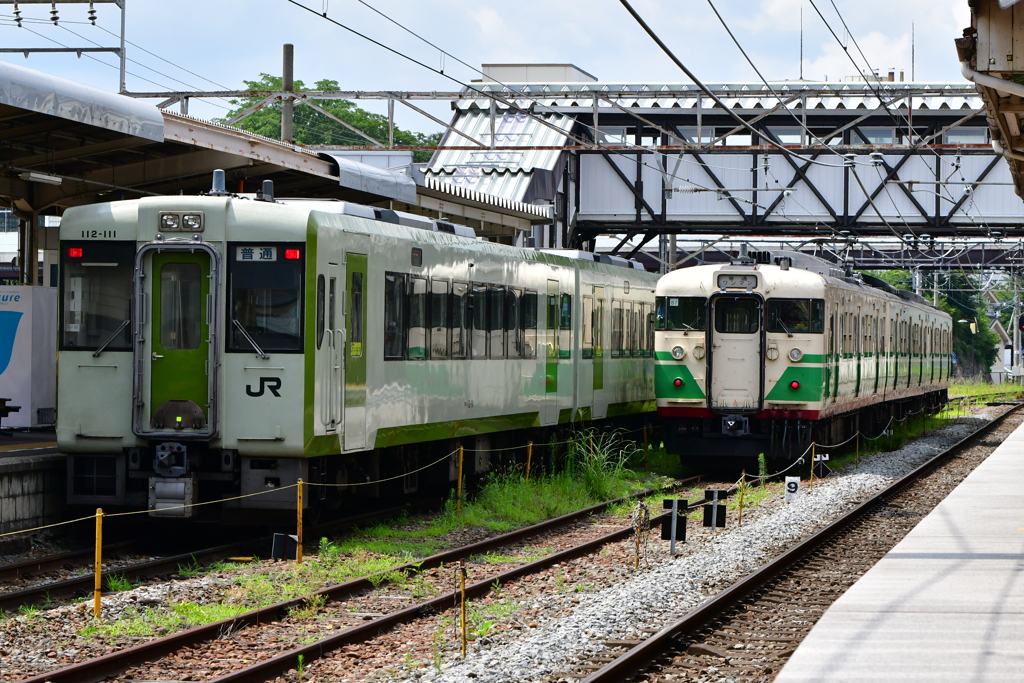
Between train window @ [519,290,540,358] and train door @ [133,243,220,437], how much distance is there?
575cm

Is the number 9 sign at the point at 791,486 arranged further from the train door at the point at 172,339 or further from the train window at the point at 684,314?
the train door at the point at 172,339

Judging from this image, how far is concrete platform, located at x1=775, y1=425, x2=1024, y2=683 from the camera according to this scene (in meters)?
7.53

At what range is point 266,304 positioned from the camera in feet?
40.0

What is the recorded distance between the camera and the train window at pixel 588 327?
2006 centimetres

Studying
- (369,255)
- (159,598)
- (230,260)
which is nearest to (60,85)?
(230,260)

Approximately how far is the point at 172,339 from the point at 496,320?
502 cm

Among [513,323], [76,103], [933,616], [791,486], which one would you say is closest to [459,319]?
[513,323]

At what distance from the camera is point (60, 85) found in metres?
12.4

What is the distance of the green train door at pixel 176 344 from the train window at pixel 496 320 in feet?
15.0

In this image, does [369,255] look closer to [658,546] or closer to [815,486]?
[658,546]

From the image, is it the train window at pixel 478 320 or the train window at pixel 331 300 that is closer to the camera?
the train window at pixel 331 300

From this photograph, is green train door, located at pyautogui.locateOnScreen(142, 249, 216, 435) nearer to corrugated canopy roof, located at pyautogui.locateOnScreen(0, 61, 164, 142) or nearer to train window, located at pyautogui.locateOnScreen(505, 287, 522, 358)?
corrugated canopy roof, located at pyautogui.locateOnScreen(0, 61, 164, 142)

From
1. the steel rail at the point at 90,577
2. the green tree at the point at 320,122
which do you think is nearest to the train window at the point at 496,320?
the steel rail at the point at 90,577

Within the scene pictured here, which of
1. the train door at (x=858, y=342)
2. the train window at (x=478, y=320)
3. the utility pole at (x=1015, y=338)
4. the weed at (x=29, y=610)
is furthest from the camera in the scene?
the utility pole at (x=1015, y=338)
